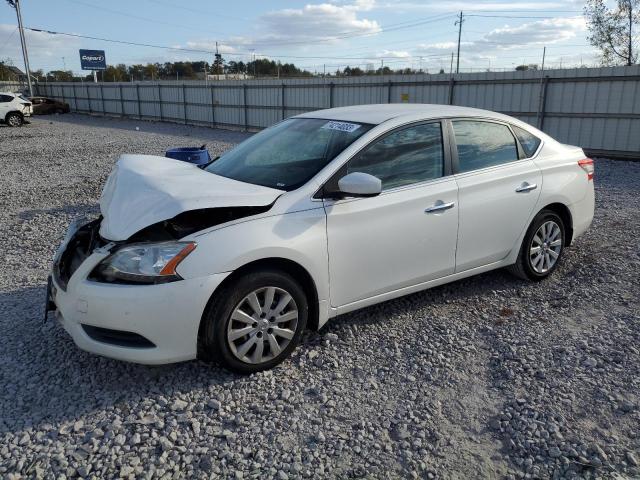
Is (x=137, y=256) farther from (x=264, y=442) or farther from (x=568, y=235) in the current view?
(x=568, y=235)

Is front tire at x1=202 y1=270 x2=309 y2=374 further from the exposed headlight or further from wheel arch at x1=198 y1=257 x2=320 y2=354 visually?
the exposed headlight

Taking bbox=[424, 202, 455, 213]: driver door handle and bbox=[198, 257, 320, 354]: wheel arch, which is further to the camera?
bbox=[424, 202, 455, 213]: driver door handle

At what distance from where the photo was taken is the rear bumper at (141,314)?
3.07m

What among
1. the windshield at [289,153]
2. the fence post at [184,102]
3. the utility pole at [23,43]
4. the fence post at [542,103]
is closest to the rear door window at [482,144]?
the windshield at [289,153]

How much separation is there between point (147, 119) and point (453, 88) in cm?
2081

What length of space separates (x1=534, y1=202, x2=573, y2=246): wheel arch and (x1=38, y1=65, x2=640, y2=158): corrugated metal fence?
9321 mm

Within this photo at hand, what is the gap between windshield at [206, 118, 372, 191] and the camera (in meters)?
3.79

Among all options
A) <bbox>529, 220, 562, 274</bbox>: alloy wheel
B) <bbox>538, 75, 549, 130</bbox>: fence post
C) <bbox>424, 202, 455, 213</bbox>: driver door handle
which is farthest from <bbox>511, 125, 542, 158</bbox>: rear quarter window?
<bbox>538, 75, 549, 130</bbox>: fence post

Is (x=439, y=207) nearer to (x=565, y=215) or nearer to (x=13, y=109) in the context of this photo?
(x=565, y=215)

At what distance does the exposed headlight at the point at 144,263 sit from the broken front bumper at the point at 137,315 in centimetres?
5

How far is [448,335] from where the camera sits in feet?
13.3

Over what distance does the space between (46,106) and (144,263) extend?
3810 centimetres

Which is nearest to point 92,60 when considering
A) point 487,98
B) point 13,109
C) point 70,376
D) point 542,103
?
point 13,109

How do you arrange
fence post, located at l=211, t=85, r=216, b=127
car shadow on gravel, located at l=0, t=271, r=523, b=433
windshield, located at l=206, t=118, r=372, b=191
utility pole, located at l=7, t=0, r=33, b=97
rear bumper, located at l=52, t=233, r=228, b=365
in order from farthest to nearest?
utility pole, located at l=7, t=0, r=33, b=97 < fence post, located at l=211, t=85, r=216, b=127 < windshield, located at l=206, t=118, r=372, b=191 < car shadow on gravel, located at l=0, t=271, r=523, b=433 < rear bumper, located at l=52, t=233, r=228, b=365
